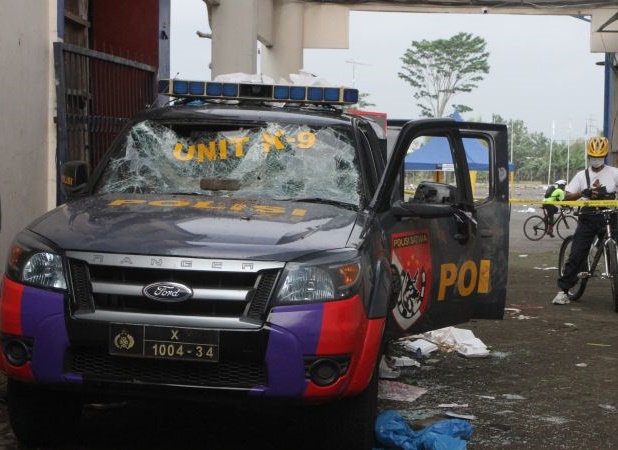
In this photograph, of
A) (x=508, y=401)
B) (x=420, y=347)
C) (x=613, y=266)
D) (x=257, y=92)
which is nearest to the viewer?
(x=257, y=92)

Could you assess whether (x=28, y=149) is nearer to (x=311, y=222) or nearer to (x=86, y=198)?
(x=86, y=198)

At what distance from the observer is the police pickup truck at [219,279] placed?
4.23m

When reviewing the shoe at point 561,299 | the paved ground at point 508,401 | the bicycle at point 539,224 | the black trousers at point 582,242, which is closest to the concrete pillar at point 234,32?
the black trousers at point 582,242

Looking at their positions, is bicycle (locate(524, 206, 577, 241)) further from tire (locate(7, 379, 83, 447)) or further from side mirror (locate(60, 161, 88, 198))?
tire (locate(7, 379, 83, 447))

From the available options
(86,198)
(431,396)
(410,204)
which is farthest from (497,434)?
(86,198)

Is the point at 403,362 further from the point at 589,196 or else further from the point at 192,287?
the point at 589,196

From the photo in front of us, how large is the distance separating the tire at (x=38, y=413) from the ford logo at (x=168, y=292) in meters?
0.82

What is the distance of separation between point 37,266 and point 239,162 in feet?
4.93

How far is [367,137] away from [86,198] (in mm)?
1774

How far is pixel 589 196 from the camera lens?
11.3m

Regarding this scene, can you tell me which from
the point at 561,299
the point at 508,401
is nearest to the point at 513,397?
the point at 508,401

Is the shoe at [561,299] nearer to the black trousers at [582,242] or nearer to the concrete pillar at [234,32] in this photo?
the black trousers at [582,242]

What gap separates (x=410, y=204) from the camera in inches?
208

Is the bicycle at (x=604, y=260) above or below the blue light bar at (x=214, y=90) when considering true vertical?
below
